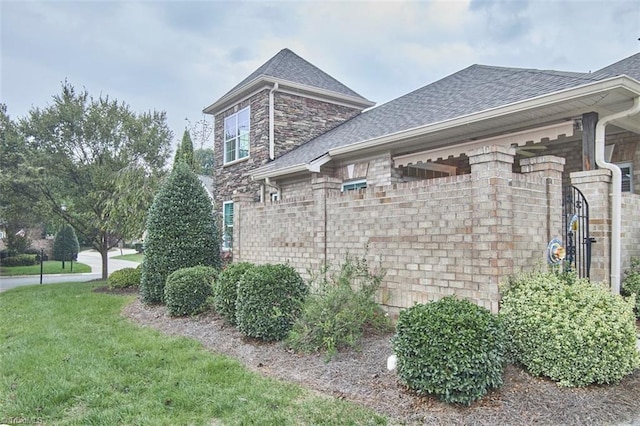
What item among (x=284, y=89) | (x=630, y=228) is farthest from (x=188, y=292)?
(x=284, y=89)

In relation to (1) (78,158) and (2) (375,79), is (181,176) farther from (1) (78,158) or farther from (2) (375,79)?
(2) (375,79)

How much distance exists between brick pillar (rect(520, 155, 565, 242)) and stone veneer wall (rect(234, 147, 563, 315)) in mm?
12

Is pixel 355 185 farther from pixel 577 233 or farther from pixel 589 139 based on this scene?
pixel 577 233

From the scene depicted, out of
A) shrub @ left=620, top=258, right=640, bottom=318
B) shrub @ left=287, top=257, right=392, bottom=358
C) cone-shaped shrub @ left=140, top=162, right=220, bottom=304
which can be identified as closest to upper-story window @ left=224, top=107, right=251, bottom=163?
cone-shaped shrub @ left=140, top=162, right=220, bottom=304

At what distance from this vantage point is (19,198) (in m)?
14.5

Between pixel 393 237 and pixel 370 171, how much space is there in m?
3.85

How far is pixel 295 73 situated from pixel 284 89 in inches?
46.9

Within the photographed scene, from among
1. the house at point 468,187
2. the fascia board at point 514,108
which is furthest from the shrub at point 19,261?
the fascia board at point 514,108

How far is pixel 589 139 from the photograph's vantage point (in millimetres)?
6449

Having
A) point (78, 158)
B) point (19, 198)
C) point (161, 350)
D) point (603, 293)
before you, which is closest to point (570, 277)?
point (603, 293)

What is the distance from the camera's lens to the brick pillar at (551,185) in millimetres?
5414

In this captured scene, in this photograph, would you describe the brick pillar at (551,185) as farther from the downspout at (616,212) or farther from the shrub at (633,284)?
the shrub at (633,284)

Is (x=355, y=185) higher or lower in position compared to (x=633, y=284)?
higher

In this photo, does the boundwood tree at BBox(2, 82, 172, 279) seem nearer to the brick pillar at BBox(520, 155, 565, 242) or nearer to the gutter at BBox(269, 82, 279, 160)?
the gutter at BBox(269, 82, 279, 160)
